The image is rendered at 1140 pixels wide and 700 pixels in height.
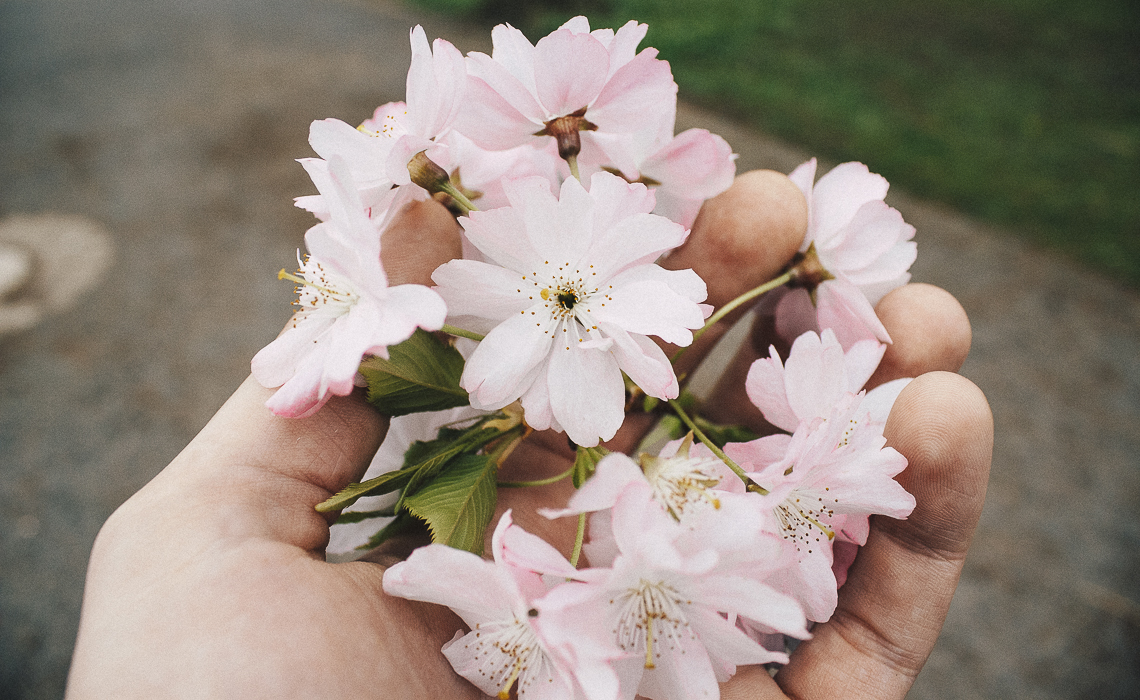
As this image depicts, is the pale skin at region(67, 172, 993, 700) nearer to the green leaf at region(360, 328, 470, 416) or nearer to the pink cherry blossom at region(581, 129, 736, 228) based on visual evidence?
the green leaf at region(360, 328, 470, 416)

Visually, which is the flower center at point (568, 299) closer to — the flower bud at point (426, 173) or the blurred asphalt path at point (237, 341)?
the flower bud at point (426, 173)

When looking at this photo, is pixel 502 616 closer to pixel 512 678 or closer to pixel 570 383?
pixel 512 678

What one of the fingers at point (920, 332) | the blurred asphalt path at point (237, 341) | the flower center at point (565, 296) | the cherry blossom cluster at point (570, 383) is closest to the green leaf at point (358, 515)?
the cherry blossom cluster at point (570, 383)

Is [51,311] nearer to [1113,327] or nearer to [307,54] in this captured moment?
[307,54]

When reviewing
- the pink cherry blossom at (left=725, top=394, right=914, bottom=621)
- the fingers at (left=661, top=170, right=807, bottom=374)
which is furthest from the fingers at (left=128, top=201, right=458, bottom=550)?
the fingers at (left=661, top=170, right=807, bottom=374)

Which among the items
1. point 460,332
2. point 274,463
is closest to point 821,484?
point 460,332

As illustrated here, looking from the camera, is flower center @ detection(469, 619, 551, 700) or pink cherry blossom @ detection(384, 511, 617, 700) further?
flower center @ detection(469, 619, 551, 700)
